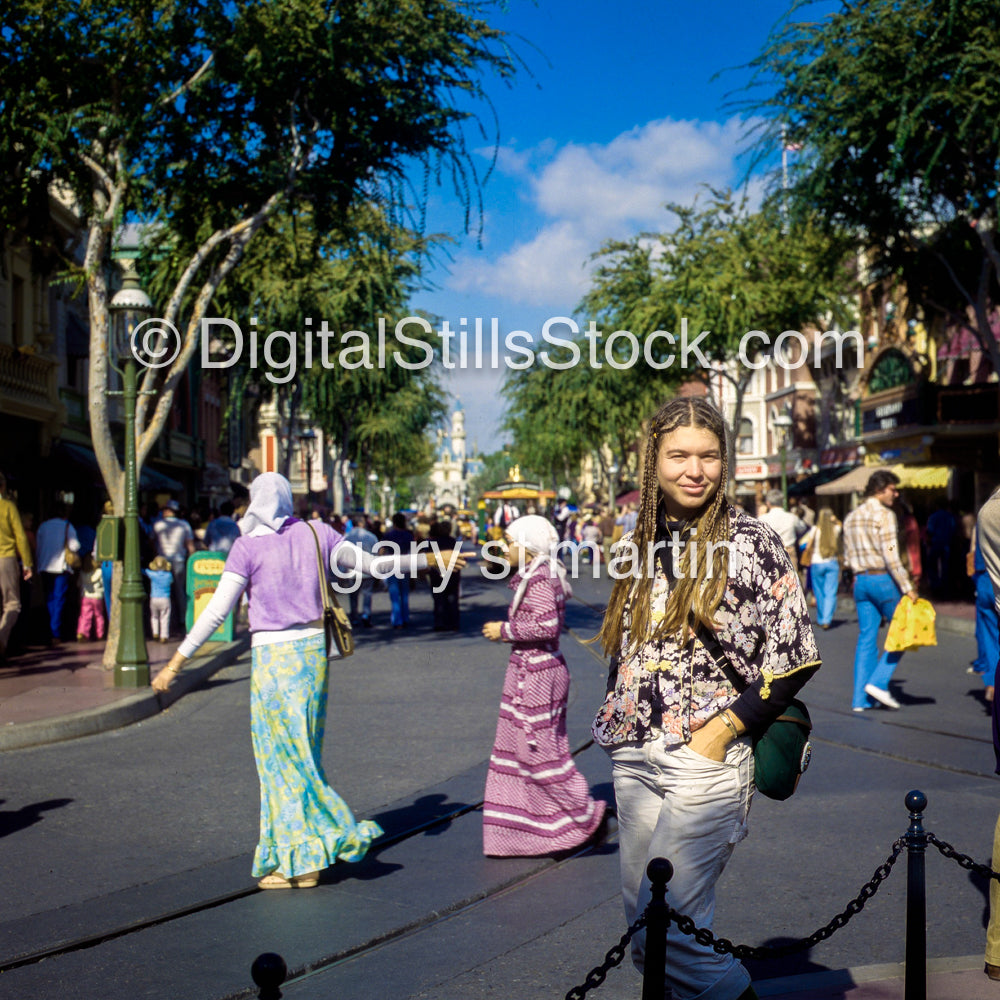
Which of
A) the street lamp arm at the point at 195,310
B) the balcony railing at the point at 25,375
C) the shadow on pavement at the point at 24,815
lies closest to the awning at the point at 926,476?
the balcony railing at the point at 25,375

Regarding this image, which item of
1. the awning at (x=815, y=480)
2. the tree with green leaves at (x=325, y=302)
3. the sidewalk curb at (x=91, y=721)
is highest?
the tree with green leaves at (x=325, y=302)

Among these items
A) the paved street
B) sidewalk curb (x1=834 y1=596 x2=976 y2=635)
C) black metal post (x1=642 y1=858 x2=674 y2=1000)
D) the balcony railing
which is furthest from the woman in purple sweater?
the balcony railing

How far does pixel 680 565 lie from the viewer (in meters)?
3.32

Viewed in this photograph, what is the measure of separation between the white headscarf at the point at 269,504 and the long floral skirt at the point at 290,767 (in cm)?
54

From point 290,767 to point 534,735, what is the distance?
1338mm

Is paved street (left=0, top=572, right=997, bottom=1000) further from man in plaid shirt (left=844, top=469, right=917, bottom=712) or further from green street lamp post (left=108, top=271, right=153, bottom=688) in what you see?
green street lamp post (left=108, top=271, right=153, bottom=688)

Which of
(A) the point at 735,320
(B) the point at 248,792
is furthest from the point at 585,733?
(A) the point at 735,320

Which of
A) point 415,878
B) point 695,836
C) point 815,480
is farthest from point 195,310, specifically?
point 815,480

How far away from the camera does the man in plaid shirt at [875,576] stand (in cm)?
1041

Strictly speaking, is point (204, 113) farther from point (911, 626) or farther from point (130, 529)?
point (911, 626)

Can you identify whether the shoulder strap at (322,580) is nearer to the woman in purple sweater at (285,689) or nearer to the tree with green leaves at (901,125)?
the woman in purple sweater at (285,689)

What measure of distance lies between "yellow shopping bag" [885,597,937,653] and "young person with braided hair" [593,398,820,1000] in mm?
7276

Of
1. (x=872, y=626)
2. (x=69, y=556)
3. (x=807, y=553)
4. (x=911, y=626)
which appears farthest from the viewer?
(x=807, y=553)

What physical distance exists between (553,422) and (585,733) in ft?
133
